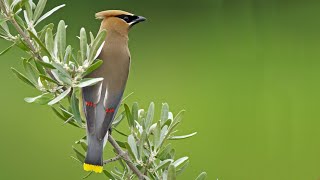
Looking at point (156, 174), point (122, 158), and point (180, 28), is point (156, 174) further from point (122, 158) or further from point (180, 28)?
point (180, 28)

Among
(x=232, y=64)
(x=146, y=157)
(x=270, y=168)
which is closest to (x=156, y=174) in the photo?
(x=146, y=157)

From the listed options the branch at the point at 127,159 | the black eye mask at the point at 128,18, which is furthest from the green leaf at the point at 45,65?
the black eye mask at the point at 128,18

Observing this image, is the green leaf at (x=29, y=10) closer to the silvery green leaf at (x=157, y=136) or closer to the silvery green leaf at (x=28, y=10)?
the silvery green leaf at (x=28, y=10)

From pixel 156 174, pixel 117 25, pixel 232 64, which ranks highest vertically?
pixel 117 25

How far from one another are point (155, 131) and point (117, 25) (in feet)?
0.60

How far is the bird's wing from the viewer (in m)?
1.02

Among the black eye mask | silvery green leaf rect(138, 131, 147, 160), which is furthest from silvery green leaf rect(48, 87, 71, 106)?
the black eye mask

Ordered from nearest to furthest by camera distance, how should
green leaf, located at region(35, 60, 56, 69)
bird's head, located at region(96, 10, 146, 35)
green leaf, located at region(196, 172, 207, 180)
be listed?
1. green leaf, located at region(35, 60, 56, 69)
2. green leaf, located at region(196, 172, 207, 180)
3. bird's head, located at region(96, 10, 146, 35)

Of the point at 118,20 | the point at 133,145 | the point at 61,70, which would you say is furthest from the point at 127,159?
the point at 118,20

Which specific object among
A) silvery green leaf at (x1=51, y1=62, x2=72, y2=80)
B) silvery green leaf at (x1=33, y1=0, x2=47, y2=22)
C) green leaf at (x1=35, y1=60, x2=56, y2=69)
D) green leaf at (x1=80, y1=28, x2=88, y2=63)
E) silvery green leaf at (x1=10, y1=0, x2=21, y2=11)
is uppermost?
silvery green leaf at (x1=10, y1=0, x2=21, y2=11)

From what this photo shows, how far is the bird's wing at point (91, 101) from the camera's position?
1.02 meters

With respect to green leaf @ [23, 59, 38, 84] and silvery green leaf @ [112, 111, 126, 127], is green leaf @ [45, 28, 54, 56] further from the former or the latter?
silvery green leaf @ [112, 111, 126, 127]

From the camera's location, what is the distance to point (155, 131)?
993 millimetres

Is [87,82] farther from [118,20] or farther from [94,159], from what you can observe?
[118,20]
